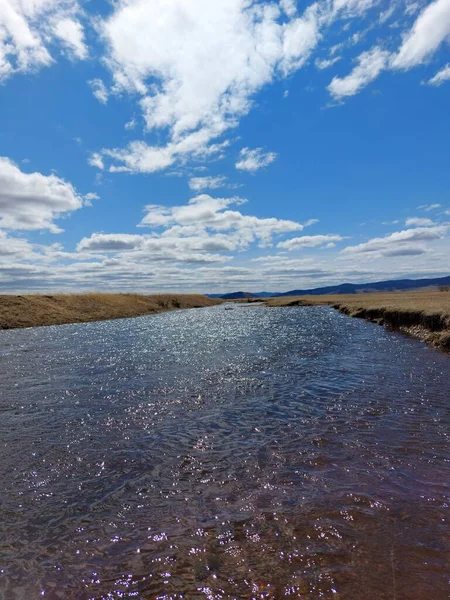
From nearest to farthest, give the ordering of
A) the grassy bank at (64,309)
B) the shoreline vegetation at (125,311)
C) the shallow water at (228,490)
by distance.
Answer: the shallow water at (228,490)
the shoreline vegetation at (125,311)
the grassy bank at (64,309)

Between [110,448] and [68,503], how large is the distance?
269 cm

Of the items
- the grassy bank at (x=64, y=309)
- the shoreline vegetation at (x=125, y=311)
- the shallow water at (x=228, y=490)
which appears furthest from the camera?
the grassy bank at (x=64, y=309)

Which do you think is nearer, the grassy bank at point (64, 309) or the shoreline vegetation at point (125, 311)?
the shoreline vegetation at point (125, 311)

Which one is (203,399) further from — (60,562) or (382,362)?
(382,362)

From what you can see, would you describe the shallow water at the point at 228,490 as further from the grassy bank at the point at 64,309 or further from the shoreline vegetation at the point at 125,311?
the grassy bank at the point at 64,309

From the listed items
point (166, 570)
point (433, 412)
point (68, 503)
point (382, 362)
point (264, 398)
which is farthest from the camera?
point (382, 362)

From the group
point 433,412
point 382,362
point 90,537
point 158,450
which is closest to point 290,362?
point 382,362

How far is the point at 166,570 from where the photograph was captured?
5.59m

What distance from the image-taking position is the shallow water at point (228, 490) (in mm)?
5414

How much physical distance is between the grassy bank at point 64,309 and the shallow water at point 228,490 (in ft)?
135

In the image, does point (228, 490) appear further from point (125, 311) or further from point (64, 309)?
point (125, 311)

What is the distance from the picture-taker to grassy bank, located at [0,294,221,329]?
53359mm

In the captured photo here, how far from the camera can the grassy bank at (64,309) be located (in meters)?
53.4

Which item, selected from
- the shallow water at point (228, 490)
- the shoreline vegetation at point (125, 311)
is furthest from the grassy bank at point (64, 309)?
the shallow water at point (228, 490)
